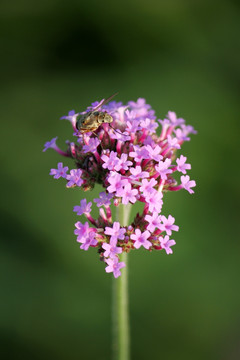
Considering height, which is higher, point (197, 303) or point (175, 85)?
point (175, 85)

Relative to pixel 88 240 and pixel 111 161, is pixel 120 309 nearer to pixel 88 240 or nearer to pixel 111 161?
pixel 88 240

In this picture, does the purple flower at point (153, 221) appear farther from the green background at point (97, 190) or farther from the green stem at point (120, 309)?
the green background at point (97, 190)

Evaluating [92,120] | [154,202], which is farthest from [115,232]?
[92,120]

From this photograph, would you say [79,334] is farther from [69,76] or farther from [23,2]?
[23,2]

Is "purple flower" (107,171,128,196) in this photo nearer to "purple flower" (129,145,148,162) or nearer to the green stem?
"purple flower" (129,145,148,162)

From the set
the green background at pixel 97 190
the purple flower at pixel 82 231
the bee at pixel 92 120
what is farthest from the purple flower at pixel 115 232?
the green background at pixel 97 190

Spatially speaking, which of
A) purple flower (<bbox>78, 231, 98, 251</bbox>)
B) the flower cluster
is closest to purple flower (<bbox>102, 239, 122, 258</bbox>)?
the flower cluster

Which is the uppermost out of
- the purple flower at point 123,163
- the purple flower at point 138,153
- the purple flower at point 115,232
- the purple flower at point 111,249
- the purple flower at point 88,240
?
the purple flower at point 138,153

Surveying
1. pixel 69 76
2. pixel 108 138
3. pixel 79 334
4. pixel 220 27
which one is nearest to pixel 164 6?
pixel 220 27
